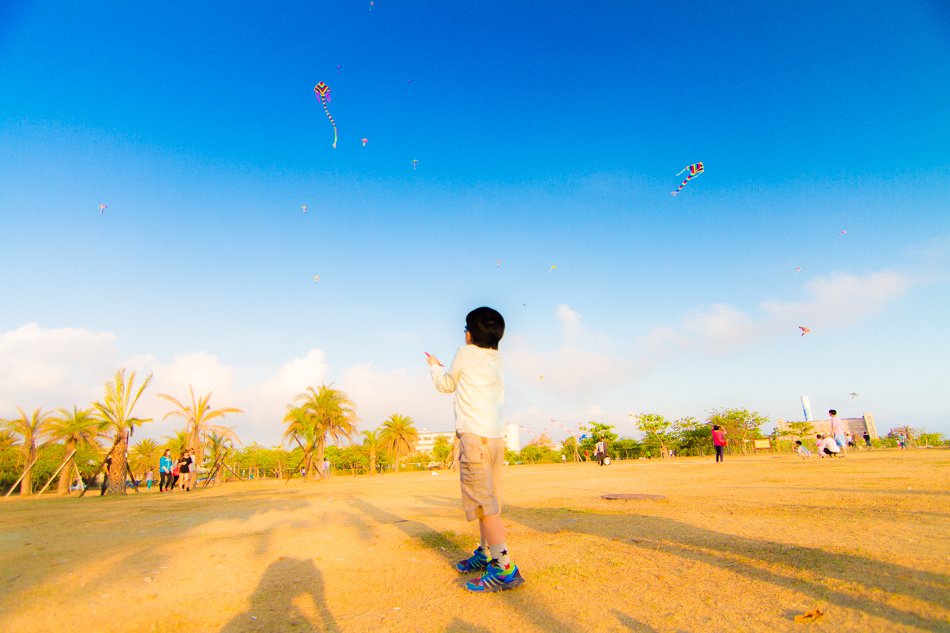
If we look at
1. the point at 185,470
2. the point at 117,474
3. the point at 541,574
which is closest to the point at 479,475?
the point at 541,574

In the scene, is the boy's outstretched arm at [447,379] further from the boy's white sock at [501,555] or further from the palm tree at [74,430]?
the palm tree at [74,430]

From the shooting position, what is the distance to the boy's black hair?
13.0ft

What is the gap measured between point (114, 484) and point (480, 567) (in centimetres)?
2635

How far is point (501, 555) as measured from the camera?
3.23m

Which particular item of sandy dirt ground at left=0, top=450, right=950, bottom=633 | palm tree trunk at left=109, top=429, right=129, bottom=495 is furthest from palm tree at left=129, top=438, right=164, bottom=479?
sandy dirt ground at left=0, top=450, right=950, bottom=633

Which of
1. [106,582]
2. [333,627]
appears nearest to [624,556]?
[333,627]

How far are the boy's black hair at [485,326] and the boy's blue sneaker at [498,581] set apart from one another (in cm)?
166

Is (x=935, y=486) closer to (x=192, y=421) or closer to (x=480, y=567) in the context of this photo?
(x=480, y=567)

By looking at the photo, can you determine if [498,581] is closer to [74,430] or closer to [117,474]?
[117,474]

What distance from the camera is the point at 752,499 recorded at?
6.79 m

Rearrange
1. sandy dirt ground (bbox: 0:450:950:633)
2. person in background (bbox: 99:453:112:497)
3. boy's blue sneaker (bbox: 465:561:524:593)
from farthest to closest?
person in background (bbox: 99:453:112:497) → boy's blue sneaker (bbox: 465:561:524:593) → sandy dirt ground (bbox: 0:450:950:633)

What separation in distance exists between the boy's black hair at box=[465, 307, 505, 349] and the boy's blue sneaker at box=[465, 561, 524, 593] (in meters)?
1.66

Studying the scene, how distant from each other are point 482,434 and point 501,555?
84 centimetres

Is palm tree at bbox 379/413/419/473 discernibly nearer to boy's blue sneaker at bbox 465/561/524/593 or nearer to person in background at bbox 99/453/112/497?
person in background at bbox 99/453/112/497
